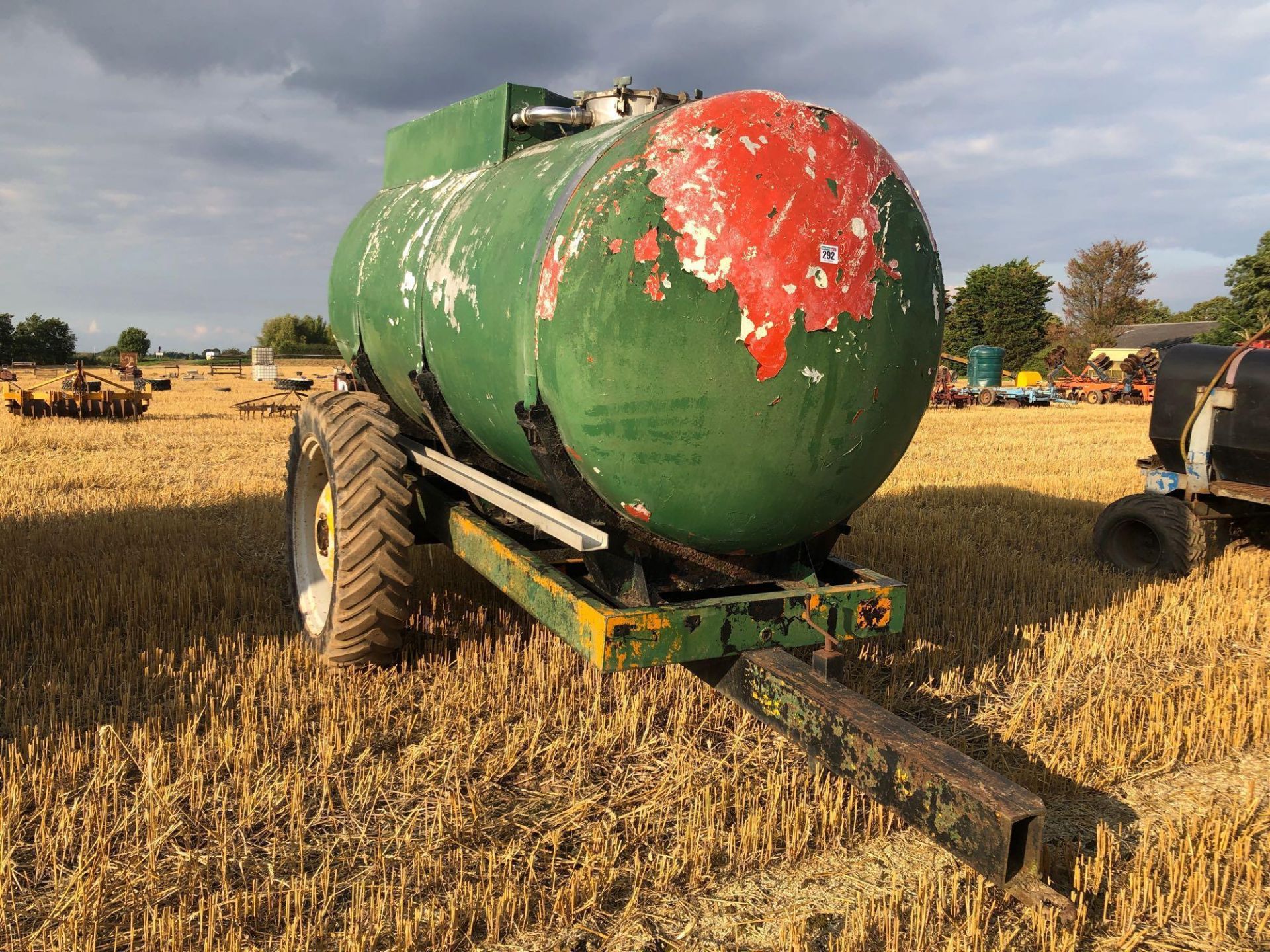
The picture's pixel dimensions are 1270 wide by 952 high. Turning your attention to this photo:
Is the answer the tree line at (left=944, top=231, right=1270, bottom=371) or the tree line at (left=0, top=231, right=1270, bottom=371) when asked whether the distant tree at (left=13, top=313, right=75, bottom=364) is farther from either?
the tree line at (left=944, top=231, right=1270, bottom=371)

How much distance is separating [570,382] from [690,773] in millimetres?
1565

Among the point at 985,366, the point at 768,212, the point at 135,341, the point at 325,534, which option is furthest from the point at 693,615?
the point at 135,341

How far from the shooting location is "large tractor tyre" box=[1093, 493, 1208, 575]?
6188mm

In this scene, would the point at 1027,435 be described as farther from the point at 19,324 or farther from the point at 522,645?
the point at 19,324

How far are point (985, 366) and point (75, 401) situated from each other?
998 inches

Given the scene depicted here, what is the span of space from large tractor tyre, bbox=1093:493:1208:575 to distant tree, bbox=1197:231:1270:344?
31.6 m

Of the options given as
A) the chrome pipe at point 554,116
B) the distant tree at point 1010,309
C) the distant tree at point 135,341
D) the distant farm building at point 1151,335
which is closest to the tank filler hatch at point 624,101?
the chrome pipe at point 554,116

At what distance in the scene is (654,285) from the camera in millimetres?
2541

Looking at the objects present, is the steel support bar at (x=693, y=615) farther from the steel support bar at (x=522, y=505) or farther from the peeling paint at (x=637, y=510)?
the peeling paint at (x=637, y=510)

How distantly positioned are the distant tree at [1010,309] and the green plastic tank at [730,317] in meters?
46.0

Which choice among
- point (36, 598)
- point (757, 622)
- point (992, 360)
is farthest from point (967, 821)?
point (992, 360)

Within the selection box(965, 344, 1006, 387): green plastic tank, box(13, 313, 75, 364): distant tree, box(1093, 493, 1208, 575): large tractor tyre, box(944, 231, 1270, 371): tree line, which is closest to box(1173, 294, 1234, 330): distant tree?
box(944, 231, 1270, 371): tree line

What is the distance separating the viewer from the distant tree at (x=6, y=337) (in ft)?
180

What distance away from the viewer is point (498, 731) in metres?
3.63
